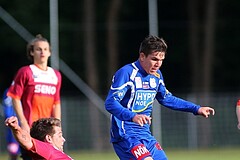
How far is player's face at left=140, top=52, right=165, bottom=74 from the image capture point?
8664 millimetres

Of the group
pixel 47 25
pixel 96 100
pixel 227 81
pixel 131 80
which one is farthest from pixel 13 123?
pixel 227 81

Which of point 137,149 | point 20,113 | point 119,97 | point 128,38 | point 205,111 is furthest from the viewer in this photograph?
point 128,38

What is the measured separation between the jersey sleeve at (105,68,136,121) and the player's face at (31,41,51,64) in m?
1.80

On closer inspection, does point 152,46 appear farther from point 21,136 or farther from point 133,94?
point 21,136

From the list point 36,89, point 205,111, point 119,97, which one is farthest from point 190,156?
point 119,97

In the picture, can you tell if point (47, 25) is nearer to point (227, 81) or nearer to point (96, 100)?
point (96, 100)

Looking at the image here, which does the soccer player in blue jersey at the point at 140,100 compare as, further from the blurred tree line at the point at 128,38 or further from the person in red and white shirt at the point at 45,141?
the blurred tree line at the point at 128,38

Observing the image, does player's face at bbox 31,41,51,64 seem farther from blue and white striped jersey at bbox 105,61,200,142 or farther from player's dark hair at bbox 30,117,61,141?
player's dark hair at bbox 30,117,61,141

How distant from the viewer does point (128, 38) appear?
2528cm

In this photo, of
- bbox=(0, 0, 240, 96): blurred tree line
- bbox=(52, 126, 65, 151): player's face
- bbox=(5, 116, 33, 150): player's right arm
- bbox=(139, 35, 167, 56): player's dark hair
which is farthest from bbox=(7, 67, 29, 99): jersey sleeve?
bbox=(0, 0, 240, 96): blurred tree line

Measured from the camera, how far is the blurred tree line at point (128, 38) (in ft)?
84.0

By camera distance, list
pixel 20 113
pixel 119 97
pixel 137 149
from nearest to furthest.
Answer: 1. pixel 119 97
2. pixel 137 149
3. pixel 20 113

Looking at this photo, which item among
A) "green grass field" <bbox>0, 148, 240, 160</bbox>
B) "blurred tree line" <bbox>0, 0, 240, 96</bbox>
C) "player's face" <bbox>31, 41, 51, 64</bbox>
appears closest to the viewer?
"player's face" <bbox>31, 41, 51, 64</bbox>

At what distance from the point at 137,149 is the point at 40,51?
6.88ft
